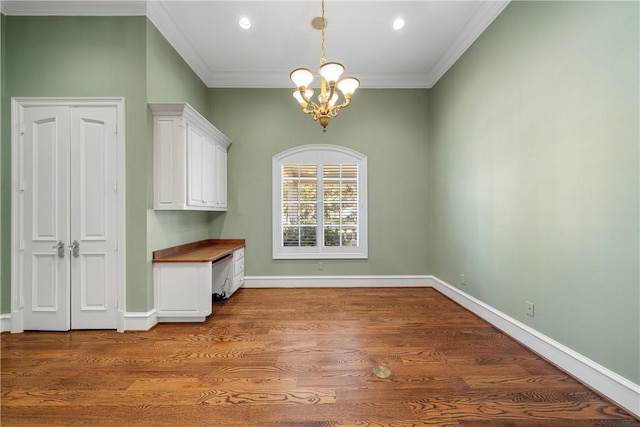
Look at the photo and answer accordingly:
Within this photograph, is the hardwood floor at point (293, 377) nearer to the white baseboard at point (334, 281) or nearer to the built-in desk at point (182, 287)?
the built-in desk at point (182, 287)

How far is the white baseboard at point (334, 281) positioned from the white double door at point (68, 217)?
2.07 m

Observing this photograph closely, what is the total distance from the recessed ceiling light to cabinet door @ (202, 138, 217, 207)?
4.76 feet

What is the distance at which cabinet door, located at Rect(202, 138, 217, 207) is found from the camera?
357 centimetres

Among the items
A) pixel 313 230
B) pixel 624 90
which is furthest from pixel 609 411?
pixel 313 230

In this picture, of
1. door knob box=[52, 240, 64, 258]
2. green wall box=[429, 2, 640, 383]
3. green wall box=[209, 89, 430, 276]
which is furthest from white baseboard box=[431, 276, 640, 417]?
door knob box=[52, 240, 64, 258]

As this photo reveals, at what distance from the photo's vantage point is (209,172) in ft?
12.3

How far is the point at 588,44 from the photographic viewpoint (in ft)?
6.29

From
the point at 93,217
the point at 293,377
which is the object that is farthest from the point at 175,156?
the point at 293,377

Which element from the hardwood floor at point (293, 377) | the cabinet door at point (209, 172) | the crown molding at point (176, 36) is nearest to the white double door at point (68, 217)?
the hardwood floor at point (293, 377)

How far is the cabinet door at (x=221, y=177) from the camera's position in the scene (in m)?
4.06

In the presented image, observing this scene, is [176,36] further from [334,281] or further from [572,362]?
[572,362]

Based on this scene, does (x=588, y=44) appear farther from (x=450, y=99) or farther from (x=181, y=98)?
(x=181, y=98)

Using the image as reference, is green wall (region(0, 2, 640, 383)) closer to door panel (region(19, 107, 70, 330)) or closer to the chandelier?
door panel (region(19, 107, 70, 330))

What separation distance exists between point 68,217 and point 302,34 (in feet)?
11.1
